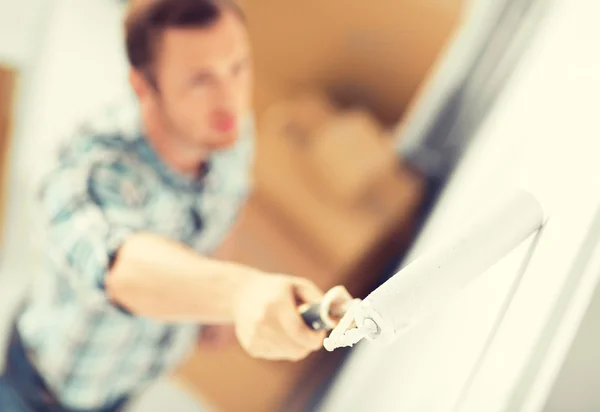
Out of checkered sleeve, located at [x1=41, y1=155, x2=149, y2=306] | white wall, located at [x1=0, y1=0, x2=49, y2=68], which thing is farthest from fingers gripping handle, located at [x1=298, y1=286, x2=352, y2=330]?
white wall, located at [x1=0, y1=0, x2=49, y2=68]

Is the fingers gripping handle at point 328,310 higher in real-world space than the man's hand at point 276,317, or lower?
higher

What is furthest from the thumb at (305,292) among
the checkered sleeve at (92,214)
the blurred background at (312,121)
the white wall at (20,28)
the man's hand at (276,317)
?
the white wall at (20,28)

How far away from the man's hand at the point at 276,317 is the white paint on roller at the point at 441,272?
4 cm

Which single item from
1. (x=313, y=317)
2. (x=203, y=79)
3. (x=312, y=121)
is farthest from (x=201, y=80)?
(x=312, y=121)

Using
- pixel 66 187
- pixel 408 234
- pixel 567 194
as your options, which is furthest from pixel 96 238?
pixel 408 234

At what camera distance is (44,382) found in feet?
1.87

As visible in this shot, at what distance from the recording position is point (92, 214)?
0.42 meters

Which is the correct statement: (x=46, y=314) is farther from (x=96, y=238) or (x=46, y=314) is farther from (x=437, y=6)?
(x=437, y=6)

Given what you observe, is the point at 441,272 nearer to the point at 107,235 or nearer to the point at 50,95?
the point at 107,235

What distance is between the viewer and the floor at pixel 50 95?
64cm

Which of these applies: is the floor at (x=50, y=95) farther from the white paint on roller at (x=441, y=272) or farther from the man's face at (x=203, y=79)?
the white paint on roller at (x=441, y=272)

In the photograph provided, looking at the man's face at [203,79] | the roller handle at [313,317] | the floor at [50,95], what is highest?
the man's face at [203,79]

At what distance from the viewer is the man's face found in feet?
1.45

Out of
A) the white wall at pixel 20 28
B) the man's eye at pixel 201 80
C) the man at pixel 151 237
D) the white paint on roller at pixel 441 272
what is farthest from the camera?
the white wall at pixel 20 28
